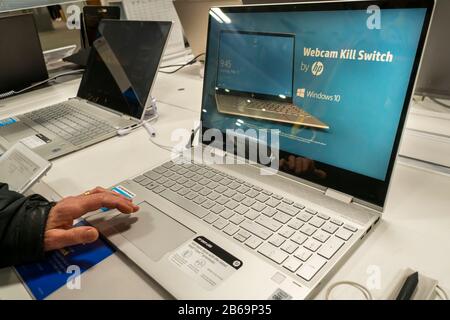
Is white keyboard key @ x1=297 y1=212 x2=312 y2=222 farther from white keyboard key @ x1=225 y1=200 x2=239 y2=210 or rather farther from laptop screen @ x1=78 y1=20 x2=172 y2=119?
laptop screen @ x1=78 y1=20 x2=172 y2=119

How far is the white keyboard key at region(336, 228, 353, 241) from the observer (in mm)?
496

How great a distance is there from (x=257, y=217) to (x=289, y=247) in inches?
3.4

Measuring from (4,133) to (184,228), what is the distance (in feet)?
2.51

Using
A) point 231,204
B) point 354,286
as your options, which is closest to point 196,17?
point 231,204

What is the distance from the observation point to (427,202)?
0.59 metres

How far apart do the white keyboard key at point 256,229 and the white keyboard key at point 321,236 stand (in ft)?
0.23

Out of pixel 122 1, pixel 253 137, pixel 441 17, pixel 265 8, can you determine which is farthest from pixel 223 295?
pixel 122 1

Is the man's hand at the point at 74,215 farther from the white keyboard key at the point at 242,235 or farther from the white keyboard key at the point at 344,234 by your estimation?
the white keyboard key at the point at 344,234

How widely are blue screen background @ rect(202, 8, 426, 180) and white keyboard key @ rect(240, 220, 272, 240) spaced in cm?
17

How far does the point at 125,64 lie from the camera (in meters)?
0.99

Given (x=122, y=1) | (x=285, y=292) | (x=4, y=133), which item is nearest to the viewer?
(x=285, y=292)

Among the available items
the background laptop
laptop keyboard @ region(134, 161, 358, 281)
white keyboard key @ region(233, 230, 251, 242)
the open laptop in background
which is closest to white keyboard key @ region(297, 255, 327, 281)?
laptop keyboard @ region(134, 161, 358, 281)

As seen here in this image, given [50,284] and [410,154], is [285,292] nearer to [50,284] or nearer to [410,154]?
[50,284]

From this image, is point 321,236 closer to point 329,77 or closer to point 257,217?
point 257,217
